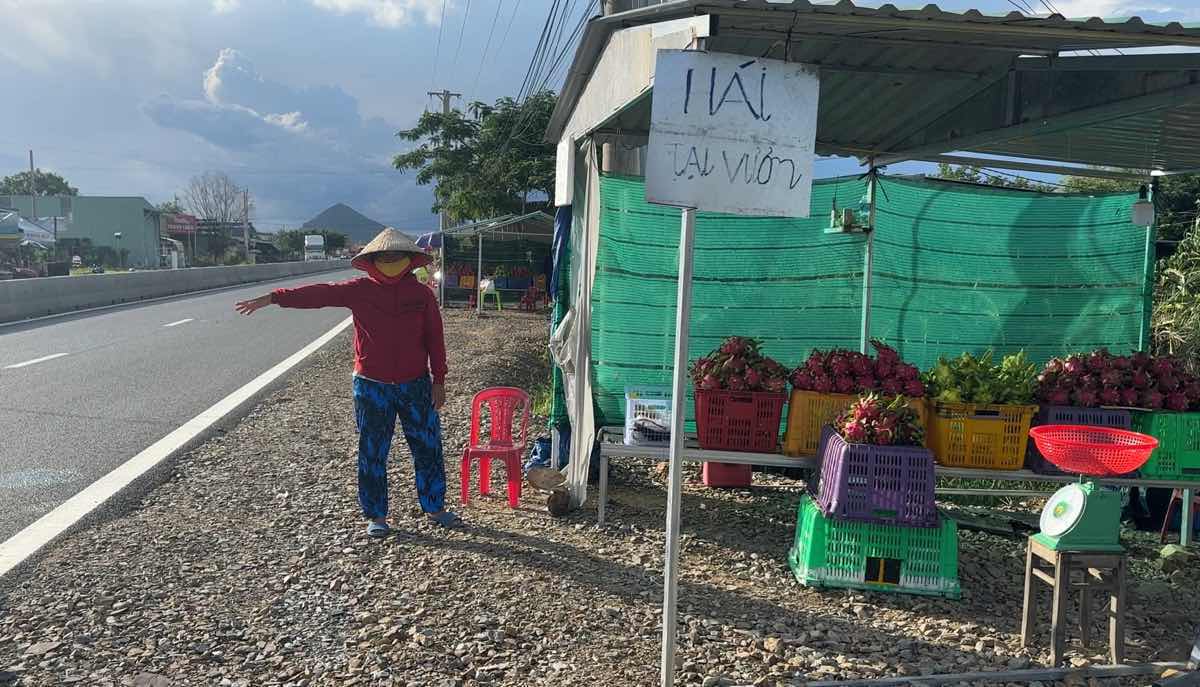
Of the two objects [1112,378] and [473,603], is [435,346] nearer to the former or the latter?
[473,603]

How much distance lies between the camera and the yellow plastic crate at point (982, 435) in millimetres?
4969

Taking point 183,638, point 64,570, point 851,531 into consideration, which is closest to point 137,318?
point 64,570

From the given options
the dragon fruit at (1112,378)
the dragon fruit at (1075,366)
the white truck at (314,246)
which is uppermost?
the white truck at (314,246)

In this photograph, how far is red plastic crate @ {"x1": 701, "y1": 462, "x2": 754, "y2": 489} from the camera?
6.47m

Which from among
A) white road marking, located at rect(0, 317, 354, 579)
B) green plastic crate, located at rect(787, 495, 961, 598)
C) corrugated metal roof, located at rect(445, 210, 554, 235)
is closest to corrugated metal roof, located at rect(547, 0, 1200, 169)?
green plastic crate, located at rect(787, 495, 961, 598)

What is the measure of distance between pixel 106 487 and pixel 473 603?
365 cm

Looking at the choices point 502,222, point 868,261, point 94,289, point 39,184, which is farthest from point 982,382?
point 39,184

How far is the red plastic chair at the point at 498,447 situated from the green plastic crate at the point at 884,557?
6.97ft

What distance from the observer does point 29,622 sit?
3.97 meters

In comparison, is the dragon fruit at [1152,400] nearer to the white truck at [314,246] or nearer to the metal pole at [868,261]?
the metal pole at [868,261]

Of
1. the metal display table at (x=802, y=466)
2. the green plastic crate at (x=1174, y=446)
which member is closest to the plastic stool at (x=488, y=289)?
the metal display table at (x=802, y=466)

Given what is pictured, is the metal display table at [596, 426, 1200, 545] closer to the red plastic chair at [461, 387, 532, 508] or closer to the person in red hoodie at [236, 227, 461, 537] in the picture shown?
the red plastic chair at [461, 387, 532, 508]

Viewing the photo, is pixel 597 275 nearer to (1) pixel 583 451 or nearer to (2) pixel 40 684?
(1) pixel 583 451

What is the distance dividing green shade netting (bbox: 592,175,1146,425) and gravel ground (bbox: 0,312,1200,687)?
1.48 metres
